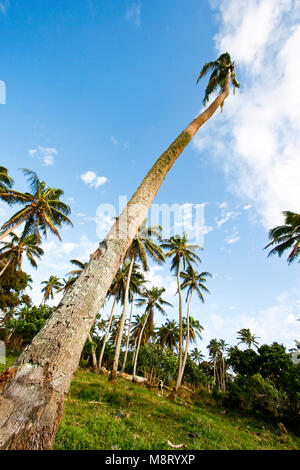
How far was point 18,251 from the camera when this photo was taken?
20.3 meters

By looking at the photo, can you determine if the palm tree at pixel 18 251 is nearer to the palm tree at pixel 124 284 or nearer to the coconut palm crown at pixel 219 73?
the palm tree at pixel 124 284

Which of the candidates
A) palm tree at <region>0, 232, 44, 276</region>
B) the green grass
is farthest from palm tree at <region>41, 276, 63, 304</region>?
the green grass

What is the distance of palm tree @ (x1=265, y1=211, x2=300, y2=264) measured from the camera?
1702 centimetres

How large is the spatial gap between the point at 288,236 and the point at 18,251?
25.2m

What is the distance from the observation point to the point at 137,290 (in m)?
23.6

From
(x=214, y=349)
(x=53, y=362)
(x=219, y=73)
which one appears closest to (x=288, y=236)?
(x=219, y=73)

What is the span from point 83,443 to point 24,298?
1034 inches

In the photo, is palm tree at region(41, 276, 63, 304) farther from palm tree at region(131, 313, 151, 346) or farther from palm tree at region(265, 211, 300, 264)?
palm tree at region(265, 211, 300, 264)

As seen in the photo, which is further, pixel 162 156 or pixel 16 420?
pixel 162 156

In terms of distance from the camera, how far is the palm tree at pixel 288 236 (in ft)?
55.8

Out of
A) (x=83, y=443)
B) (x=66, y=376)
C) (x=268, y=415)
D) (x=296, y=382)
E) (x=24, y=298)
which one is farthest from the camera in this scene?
(x=24, y=298)

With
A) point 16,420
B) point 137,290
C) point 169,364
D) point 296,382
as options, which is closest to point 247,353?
point 169,364

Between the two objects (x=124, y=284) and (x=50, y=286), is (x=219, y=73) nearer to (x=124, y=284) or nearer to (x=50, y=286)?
(x=124, y=284)
